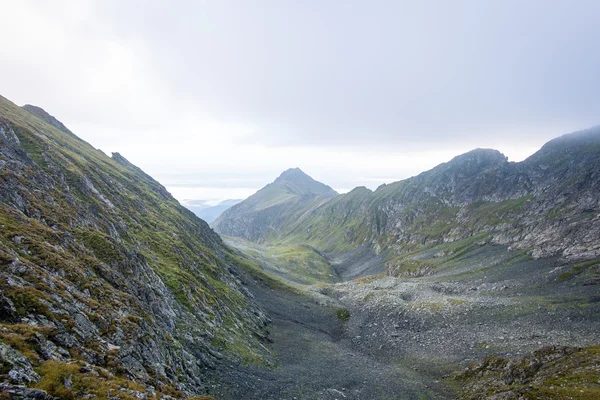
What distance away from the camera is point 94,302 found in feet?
97.1

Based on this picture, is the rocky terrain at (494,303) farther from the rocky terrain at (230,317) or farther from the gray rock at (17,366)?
the gray rock at (17,366)

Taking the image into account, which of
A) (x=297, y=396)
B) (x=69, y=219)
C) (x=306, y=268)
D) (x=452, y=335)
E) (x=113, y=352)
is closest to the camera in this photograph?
(x=113, y=352)

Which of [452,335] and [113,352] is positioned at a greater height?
[113,352]

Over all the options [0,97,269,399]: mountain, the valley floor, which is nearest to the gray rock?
[0,97,269,399]: mountain

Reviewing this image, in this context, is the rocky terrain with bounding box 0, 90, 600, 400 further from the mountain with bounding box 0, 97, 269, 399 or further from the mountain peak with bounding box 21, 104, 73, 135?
the mountain peak with bounding box 21, 104, 73, 135

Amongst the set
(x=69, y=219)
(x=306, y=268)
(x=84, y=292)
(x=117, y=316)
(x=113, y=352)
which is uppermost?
(x=69, y=219)

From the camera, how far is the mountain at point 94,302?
19828 mm

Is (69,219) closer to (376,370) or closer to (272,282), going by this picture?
(376,370)

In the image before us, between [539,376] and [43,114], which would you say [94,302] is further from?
[43,114]

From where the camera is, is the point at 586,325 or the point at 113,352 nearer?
the point at 113,352

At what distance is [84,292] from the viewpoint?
31.0 metres

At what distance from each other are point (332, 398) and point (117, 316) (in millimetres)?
30610

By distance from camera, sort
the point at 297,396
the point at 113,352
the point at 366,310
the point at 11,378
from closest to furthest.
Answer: the point at 11,378 < the point at 113,352 < the point at 297,396 < the point at 366,310

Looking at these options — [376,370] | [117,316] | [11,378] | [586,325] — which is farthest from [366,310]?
[11,378]
